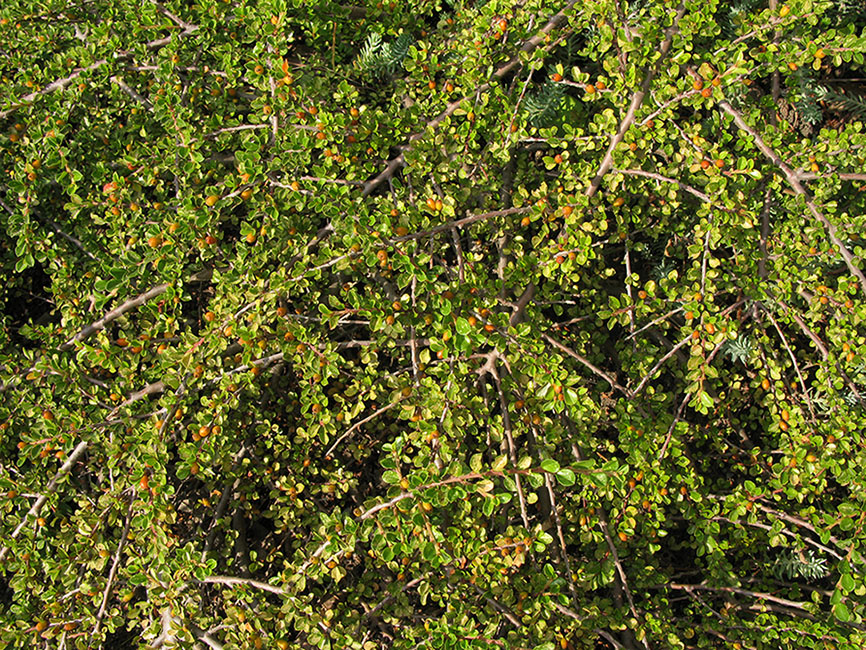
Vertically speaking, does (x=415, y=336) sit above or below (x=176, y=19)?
below

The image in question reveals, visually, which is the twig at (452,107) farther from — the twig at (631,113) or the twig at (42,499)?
the twig at (42,499)

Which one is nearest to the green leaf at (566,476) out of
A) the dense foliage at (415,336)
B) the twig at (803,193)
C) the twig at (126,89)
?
the dense foliage at (415,336)

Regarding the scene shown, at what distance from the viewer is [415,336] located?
2158 millimetres

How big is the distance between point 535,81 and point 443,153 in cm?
128

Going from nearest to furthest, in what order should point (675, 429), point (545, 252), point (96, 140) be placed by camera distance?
1. point (545, 252)
2. point (675, 429)
3. point (96, 140)

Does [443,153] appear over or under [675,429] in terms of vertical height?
over

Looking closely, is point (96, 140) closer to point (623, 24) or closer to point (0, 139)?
point (0, 139)

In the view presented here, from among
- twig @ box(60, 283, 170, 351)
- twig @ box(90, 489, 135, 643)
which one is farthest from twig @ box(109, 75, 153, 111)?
twig @ box(90, 489, 135, 643)

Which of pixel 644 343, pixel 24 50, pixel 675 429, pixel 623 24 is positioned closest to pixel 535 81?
pixel 623 24

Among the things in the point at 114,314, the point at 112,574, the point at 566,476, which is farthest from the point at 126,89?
the point at 566,476

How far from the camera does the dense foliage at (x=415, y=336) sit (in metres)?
1.77

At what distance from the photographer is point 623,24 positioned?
76.0 inches

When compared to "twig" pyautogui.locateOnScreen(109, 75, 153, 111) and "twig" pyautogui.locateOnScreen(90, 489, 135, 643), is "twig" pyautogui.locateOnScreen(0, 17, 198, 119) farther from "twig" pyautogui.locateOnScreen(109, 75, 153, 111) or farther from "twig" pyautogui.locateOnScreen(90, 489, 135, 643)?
"twig" pyautogui.locateOnScreen(90, 489, 135, 643)

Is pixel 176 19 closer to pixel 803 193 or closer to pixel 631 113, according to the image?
pixel 631 113
